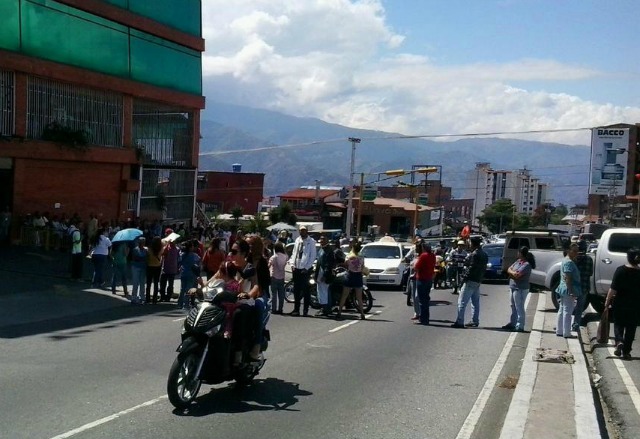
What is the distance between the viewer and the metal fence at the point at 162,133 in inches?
1455

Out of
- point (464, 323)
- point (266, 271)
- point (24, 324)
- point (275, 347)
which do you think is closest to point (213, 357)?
point (266, 271)

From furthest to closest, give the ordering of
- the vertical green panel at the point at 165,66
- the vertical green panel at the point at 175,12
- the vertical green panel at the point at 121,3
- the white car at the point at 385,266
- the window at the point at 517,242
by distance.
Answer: the vertical green panel at the point at 175,12 < the vertical green panel at the point at 165,66 < the vertical green panel at the point at 121,3 < the window at the point at 517,242 < the white car at the point at 385,266

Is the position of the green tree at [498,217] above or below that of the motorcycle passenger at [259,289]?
below

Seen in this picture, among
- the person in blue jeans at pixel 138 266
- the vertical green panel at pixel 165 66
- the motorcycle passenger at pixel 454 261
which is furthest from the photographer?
the vertical green panel at pixel 165 66

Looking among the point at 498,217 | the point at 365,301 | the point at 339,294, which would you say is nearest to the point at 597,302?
the point at 365,301

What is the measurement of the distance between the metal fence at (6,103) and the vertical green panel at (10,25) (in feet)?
3.18

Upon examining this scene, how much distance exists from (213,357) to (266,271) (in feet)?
9.38

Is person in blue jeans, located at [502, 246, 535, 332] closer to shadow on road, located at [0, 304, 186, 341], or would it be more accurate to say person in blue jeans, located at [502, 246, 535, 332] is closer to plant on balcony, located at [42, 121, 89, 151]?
shadow on road, located at [0, 304, 186, 341]

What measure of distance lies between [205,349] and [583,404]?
4.34 m

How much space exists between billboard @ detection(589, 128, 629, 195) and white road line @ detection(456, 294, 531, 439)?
293ft

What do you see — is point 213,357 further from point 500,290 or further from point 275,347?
point 500,290

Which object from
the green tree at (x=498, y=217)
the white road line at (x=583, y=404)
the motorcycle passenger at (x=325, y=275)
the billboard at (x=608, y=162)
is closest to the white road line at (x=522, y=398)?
the white road line at (x=583, y=404)

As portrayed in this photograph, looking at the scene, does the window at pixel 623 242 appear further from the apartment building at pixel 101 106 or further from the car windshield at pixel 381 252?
the apartment building at pixel 101 106

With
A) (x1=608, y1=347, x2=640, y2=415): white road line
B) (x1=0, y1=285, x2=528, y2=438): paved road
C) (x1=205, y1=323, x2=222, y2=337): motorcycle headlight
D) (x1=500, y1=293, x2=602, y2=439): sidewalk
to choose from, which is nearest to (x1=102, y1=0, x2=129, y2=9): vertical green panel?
(x1=0, y1=285, x2=528, y2=438): paved road
